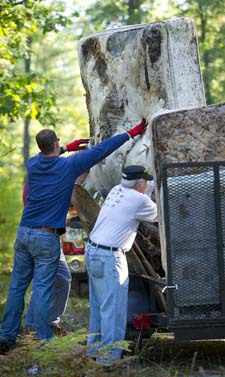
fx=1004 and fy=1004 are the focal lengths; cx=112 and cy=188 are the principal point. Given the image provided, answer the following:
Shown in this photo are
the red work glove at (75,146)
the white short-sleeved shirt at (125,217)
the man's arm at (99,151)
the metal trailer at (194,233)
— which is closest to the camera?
the metal trailer at (194,233)

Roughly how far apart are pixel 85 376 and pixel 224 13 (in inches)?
825

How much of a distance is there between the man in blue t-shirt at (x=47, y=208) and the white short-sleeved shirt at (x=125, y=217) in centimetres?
56

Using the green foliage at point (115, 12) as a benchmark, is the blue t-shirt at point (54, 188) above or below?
below

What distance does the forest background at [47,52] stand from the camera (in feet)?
56.9

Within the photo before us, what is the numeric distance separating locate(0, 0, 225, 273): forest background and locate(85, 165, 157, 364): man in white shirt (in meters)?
6.46

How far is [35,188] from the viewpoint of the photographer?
921cm

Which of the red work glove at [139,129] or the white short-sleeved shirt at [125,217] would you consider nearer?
the white short-sleeved shirt at [125,217]

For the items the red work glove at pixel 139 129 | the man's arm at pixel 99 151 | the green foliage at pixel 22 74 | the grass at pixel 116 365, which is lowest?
the grass at pixel 116 365

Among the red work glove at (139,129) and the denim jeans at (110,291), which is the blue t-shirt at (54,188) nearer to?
the red work glove at (139,129)

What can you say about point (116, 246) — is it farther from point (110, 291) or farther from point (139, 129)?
point (139, 129)

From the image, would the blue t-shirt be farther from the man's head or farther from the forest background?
the forest background

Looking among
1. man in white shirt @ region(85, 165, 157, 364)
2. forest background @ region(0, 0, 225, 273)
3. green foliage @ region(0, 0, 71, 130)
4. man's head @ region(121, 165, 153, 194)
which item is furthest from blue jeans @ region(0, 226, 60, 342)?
green foliage @ region(0, 0, 71, 130)

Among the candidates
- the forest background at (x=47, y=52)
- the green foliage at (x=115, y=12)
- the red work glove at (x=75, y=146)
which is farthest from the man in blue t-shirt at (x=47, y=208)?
the green foliage at (x=115, y=12)

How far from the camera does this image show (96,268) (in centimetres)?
855
